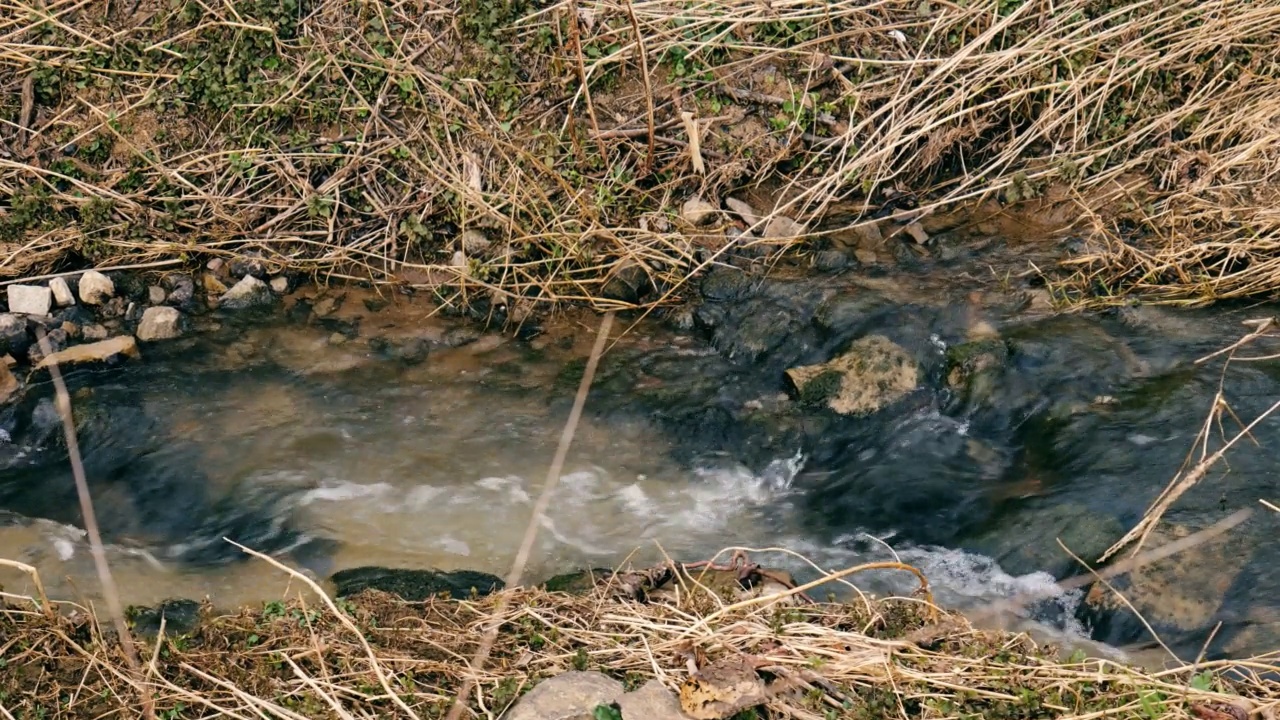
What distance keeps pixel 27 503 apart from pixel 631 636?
2.84 m

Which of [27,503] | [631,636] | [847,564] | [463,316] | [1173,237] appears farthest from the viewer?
[463,316]

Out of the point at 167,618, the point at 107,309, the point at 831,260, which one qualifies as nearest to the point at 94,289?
the point at 107,309

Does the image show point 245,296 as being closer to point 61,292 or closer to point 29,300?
point 61,292

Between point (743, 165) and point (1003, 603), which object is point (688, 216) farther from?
point (1003, 603)

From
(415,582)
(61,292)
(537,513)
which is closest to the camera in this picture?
(415,582)

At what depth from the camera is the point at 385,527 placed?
4527 mm

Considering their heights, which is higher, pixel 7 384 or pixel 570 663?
pixel 7 384

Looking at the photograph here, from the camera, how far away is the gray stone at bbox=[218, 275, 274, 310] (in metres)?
5.67

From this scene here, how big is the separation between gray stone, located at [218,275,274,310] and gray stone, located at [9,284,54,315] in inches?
30.6

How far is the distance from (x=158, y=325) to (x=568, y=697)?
11.4 feet

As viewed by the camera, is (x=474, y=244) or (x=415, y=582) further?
(x=474, y=244)

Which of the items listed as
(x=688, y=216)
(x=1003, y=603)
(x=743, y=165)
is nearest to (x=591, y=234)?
(x=688, y=216)

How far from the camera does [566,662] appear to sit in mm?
3182

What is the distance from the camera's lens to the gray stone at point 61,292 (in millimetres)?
5500
